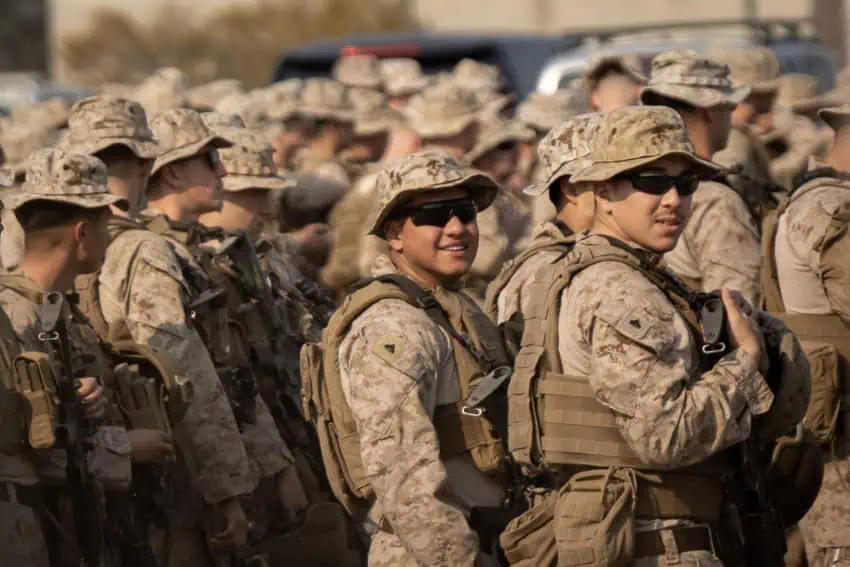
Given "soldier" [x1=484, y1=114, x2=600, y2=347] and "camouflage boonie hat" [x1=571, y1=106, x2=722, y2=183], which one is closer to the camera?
"camouflage boonie hat" [x1=571, y1=106, x2=722, y2=183]

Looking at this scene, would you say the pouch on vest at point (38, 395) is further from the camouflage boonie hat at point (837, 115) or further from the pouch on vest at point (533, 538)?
the camouflage boonie hat at point (837, 115)

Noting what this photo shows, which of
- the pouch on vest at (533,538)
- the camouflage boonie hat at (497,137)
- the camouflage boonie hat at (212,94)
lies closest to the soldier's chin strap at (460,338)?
the pouch on vest at (533,538)

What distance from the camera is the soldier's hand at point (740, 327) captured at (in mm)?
6145

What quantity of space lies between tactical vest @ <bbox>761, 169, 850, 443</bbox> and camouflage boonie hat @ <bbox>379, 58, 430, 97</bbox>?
7631 mm

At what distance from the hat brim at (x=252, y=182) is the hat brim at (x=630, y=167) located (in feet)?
10.6

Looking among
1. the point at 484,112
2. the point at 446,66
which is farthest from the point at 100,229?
the point at 446,66

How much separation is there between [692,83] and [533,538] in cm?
302

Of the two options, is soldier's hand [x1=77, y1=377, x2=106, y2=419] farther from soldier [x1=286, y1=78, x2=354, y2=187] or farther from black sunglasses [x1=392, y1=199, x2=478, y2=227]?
soldier [x1=286, y1=78, x2=354, y2=187]

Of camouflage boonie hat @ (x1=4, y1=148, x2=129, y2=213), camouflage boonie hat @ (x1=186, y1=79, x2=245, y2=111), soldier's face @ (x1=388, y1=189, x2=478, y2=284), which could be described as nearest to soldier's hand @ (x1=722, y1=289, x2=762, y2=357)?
soldier's face @ (x1=388, y1=189, x2=478, y2=284)

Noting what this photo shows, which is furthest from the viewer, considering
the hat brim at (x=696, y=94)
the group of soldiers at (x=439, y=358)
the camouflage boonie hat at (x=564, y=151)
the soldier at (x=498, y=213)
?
the soldier at (x=498, y=213)

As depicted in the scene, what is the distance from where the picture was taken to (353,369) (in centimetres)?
645

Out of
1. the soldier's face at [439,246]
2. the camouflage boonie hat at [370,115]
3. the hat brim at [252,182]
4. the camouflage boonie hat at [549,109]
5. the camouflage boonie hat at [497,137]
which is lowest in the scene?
the camouflage boonie hat at [370,115]

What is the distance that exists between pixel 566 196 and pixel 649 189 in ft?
5.14

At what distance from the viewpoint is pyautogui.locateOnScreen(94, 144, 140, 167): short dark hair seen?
8.68 metres
